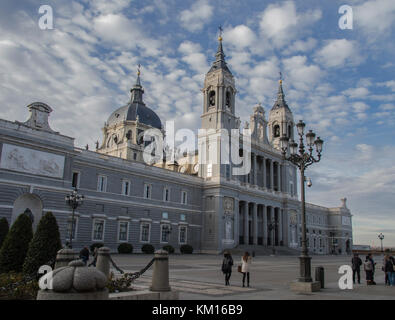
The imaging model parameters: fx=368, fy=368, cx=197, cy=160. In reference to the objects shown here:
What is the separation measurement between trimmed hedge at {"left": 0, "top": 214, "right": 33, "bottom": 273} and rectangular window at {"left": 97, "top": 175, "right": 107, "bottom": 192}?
27427 millimetres

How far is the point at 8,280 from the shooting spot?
10898 mm

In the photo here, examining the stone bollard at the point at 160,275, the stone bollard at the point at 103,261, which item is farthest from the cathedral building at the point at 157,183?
the stone bollard at the point at 160,275

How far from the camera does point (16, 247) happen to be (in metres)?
14.0

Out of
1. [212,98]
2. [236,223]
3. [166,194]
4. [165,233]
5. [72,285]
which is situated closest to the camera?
[72,285]

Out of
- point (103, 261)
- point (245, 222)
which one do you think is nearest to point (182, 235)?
point (245, 222)

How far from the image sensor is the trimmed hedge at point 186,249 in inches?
1911

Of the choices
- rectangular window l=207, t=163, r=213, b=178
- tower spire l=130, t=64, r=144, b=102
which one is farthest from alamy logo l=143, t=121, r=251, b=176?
tower spire l=130, t=64, r=144, b=102

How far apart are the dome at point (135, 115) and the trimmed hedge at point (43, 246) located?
6519 cm

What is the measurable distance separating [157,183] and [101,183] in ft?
27.9

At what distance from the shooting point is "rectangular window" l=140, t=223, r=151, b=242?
148 ft

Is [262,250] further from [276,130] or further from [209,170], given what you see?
[276,130]
